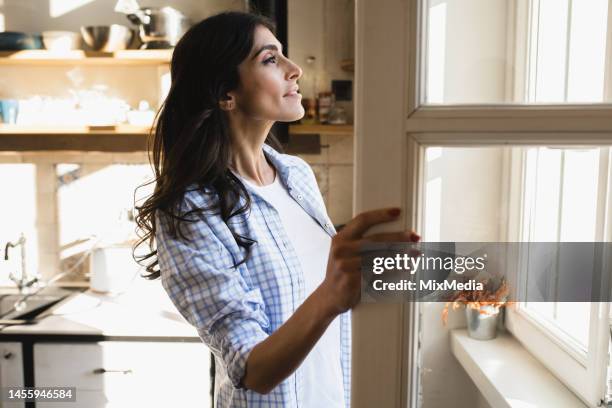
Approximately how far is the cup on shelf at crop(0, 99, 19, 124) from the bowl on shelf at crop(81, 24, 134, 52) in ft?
1.41

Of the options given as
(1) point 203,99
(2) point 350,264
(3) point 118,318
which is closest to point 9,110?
(3) point 118,318

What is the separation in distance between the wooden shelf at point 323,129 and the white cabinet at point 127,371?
97 cm

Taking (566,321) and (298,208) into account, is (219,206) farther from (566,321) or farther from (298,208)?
(566,321)

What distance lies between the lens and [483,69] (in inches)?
23.0

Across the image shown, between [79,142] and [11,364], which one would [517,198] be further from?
[79,142]

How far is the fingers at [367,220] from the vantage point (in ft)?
1.92

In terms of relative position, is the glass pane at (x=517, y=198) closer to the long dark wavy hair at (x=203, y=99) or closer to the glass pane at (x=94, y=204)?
the long dark wavy hair at (x=203, y=99)

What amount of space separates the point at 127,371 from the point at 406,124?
182 cm

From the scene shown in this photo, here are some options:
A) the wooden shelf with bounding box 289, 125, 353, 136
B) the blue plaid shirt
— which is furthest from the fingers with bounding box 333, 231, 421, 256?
the wooden shelf with bounding box 289, 125, 353, 136

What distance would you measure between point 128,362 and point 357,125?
1786 mm

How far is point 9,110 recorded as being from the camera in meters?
2.50

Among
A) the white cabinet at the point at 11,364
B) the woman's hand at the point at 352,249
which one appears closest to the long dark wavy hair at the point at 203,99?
the woman's hand at the point at 352,249

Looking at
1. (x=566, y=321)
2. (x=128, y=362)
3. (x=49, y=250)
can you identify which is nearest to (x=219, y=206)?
(x=566, y=321)

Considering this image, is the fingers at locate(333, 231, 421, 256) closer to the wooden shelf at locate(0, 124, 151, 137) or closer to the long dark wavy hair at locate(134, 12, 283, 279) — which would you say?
the long dark wavy hair at locate(134, 12, 283, 279)
